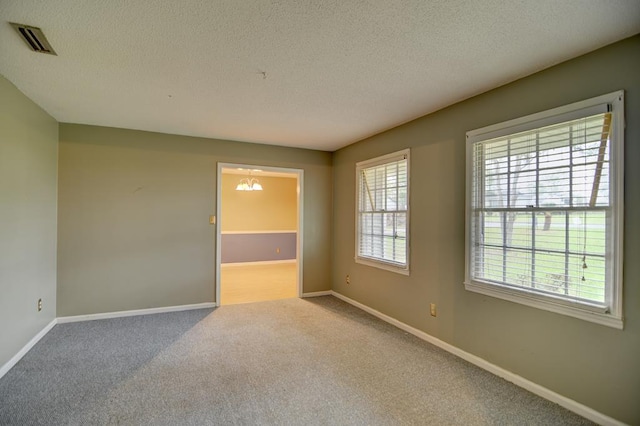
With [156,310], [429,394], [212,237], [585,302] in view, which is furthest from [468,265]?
[156,310]

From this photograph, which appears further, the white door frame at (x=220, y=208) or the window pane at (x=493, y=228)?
the white door frame at (x=220, y=208)

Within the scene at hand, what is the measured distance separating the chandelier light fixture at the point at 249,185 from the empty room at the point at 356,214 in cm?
266

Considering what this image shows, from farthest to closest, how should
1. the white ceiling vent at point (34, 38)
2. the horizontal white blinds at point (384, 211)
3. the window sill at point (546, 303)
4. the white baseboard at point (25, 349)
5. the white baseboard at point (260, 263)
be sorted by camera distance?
the white baseboard at point (260, 263), the horizontal white blinds at point (384, 211), the white baseboard at point (25, 349), the window sill at point (546, 303), the white ceiling vent at point (34, 38)

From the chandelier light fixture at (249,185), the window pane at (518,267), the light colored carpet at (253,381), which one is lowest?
the light colored carpet at (253,381)

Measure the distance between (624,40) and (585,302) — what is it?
5.48 feet

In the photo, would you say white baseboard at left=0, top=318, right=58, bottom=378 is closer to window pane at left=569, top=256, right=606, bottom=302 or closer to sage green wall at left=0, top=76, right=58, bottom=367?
sage green wall at left=0, top=76, right=58, bottom=367

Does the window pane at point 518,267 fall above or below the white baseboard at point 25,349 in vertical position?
above

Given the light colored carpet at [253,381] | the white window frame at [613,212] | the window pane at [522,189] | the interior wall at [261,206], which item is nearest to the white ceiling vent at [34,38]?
the light colored carpet at [253,381]

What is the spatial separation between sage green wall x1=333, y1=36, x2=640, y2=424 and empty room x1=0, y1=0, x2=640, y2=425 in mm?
15

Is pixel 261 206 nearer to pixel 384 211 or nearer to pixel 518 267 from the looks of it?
pixel 384 211

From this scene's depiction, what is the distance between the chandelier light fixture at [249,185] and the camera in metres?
7.15

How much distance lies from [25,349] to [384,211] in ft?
13.1

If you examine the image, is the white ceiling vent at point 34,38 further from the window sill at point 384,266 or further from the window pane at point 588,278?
the window pane at point 588,278

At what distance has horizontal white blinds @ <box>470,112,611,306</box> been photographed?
2.02m
